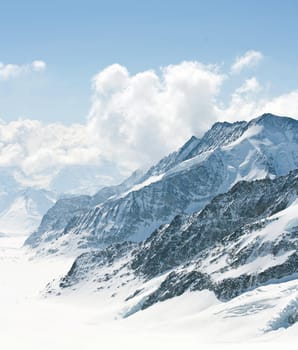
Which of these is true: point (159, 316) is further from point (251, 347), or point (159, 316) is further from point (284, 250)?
point (251, 347)

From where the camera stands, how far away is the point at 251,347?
3497 inches

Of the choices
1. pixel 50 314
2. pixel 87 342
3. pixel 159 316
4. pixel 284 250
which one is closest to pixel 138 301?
pixel 159 316

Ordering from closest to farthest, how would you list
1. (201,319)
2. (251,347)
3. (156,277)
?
(251,347) < (201,319) < (156,277)

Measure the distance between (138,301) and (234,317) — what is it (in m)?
49.1

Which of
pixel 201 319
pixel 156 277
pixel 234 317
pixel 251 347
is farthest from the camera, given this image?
pixel 156 277

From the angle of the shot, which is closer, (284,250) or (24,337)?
(24,337)

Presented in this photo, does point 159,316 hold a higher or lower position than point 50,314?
lower

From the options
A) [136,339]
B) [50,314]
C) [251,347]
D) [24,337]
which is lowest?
[251,347]

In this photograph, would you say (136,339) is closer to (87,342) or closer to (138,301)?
(87,342)

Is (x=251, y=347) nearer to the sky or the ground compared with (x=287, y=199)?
nearer to the ground

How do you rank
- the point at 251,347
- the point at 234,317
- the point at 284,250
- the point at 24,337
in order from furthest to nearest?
the point at 284,250 → the point at 234,317 → the point at 24,337 → the point at 251,347

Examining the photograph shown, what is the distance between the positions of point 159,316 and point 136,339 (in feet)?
133

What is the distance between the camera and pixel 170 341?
4067 inches

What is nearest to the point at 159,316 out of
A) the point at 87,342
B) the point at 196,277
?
the point at 196,277
